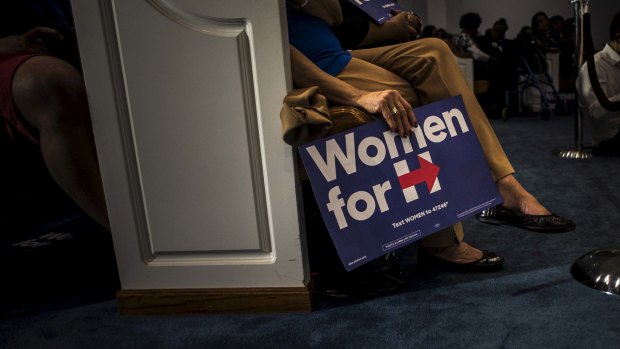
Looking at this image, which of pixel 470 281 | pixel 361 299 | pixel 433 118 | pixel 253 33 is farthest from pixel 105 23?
pixel 470 281

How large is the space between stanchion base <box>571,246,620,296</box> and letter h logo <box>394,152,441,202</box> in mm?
426

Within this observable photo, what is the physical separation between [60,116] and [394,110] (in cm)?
87

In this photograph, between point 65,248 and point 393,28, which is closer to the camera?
point 393,28

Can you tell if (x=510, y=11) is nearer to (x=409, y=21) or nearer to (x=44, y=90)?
(x=409, y=21)

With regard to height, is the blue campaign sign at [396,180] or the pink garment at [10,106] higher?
the pink garment at [10,106]

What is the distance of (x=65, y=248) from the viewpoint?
1839 millimetres

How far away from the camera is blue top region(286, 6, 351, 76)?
1.34m

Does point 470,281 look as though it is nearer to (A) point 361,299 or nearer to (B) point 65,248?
(A) point 361,299

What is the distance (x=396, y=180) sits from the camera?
3.97ft

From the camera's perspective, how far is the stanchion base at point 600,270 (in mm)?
1198

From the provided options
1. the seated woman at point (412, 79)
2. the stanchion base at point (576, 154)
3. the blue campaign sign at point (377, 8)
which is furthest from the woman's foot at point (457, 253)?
the stanchion base at point (576, 154)

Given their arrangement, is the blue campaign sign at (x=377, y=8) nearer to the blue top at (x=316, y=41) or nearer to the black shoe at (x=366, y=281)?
the blue top at (x=316, y=41)

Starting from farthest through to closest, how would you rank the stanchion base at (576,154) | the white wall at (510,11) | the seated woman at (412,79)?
the white wall at (510,11)
the stanchion base at (576,154)
the seated woman at (412,79)

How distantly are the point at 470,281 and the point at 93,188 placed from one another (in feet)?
3.40
